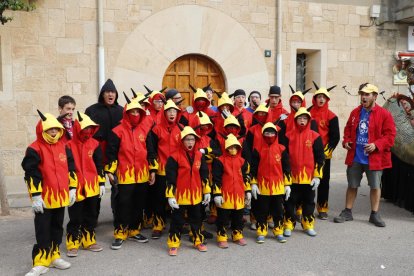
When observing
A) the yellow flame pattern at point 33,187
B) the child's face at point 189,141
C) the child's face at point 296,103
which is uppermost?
the child's face at point 296,103

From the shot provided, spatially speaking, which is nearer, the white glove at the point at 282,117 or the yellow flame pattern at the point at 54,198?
the yellow flame pattern at the point at 54,198

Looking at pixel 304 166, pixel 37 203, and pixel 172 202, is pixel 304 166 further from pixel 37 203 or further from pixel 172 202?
pixel 37 203

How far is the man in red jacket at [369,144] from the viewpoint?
220 inches

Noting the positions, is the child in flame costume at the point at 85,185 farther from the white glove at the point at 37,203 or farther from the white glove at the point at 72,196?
the white glove at the point at 37,203

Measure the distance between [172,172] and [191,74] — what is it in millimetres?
5235

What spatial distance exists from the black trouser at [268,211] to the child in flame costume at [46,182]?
7.16 ft

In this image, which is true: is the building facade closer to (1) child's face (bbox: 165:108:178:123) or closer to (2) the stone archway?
(2) the stone archway

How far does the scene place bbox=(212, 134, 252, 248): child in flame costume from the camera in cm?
471

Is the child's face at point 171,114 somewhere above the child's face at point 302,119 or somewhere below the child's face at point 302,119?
above

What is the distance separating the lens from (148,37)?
29.2ft

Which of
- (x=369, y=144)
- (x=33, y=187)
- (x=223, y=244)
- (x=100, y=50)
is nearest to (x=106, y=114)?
(x=33, y=187)

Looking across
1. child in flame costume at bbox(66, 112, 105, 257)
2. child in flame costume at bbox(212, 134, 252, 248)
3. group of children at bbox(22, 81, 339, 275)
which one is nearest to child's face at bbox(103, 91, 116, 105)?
group of children at bbox(22, 81, 339, 275)

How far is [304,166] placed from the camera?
511 centimetres

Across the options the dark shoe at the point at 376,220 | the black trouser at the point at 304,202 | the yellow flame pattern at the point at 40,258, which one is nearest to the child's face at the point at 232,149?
the black trouser at the point at 304,202
